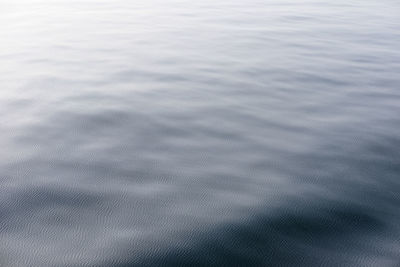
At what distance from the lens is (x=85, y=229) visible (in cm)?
213

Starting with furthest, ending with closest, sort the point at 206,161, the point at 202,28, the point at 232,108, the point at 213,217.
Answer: the point at 202,28 → the point at 232,108 → the point at 206,161 → the point at 213,217

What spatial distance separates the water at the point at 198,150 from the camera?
2070 millimetres

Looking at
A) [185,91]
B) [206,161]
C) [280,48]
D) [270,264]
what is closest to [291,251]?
[270,264]

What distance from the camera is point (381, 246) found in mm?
2080

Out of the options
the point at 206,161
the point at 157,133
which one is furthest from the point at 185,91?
the point at 206,161

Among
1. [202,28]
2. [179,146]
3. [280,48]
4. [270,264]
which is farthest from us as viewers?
[202,28]

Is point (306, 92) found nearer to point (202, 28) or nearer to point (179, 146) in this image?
point (179, 146)

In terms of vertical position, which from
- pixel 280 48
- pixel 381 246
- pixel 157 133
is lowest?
pixel 381 246

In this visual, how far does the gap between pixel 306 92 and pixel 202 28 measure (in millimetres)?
2656

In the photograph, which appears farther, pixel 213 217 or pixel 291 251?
pixel 213 217

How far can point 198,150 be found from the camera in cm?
292

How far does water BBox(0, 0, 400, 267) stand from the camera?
2070mm

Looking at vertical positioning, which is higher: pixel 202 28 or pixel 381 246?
pixel 202 28

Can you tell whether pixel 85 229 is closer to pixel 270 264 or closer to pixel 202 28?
pixel 270 264
